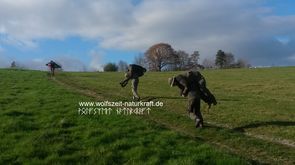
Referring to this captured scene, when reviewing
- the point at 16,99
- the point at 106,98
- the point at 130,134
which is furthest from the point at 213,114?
the point at 16,99

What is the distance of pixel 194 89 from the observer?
63.5 ft

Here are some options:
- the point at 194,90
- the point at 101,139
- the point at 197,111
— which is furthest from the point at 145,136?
the point at 194,90

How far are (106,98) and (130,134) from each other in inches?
487

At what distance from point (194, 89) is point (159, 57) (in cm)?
10680

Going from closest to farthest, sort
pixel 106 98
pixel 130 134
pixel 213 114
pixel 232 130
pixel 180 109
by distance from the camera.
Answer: pixel 130 134, pixel 232 130, pixel 213 114, pixel 180 109, pixel 106 98

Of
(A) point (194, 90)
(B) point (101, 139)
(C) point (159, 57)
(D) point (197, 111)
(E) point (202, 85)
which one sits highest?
(C) point (159, 57)

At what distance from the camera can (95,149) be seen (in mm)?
15898

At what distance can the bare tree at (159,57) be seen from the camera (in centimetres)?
12588

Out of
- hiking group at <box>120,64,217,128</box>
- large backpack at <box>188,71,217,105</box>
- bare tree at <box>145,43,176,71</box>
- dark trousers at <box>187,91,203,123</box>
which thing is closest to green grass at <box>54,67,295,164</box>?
hiking group at <box>120,64,217,128</box>

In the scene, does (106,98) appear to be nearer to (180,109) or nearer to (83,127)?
(180,109)

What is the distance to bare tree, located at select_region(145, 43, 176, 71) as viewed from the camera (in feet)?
413

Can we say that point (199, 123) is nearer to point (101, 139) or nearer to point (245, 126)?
point (245, 126)

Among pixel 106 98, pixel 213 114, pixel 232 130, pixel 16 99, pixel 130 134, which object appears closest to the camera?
pixel 130 134

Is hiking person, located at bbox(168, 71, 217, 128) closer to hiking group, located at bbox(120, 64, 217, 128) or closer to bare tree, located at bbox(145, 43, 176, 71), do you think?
hiking group, located at bbox(120, 64, 217, 128)
